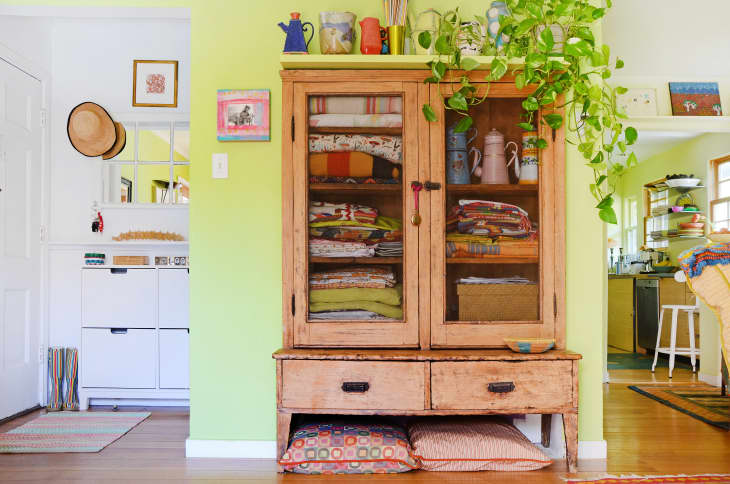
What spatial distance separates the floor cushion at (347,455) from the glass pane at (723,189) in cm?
566

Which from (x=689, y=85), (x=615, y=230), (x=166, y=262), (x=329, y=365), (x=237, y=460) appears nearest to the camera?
(x=329, y=365)

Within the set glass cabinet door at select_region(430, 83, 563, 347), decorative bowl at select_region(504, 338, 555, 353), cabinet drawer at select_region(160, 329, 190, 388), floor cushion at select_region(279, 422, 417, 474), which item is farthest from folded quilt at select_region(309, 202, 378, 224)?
cabinet drawer at select_region(160, 329, 190, 388)

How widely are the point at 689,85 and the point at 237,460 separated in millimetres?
4396

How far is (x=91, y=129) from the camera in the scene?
160 inches

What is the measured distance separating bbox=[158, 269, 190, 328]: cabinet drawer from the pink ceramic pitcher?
6.93ft

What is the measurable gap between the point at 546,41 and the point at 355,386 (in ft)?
5.07

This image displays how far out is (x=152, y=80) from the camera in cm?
420

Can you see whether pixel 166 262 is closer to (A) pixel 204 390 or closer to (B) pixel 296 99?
(A) pixel 204 390

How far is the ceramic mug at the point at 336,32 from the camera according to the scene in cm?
257

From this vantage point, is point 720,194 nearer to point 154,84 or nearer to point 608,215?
point 608,215

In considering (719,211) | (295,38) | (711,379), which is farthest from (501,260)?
(719,211)

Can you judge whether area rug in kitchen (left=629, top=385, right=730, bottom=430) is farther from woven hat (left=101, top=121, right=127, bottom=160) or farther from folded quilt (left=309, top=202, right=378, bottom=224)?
woven hat (left=101, top=121, right=127, bottom=160)

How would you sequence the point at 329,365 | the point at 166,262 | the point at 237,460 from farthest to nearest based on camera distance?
the point at 166,262, the point at 237,460, the point at 329,365

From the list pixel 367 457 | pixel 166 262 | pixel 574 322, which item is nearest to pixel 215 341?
pixel 367 457
